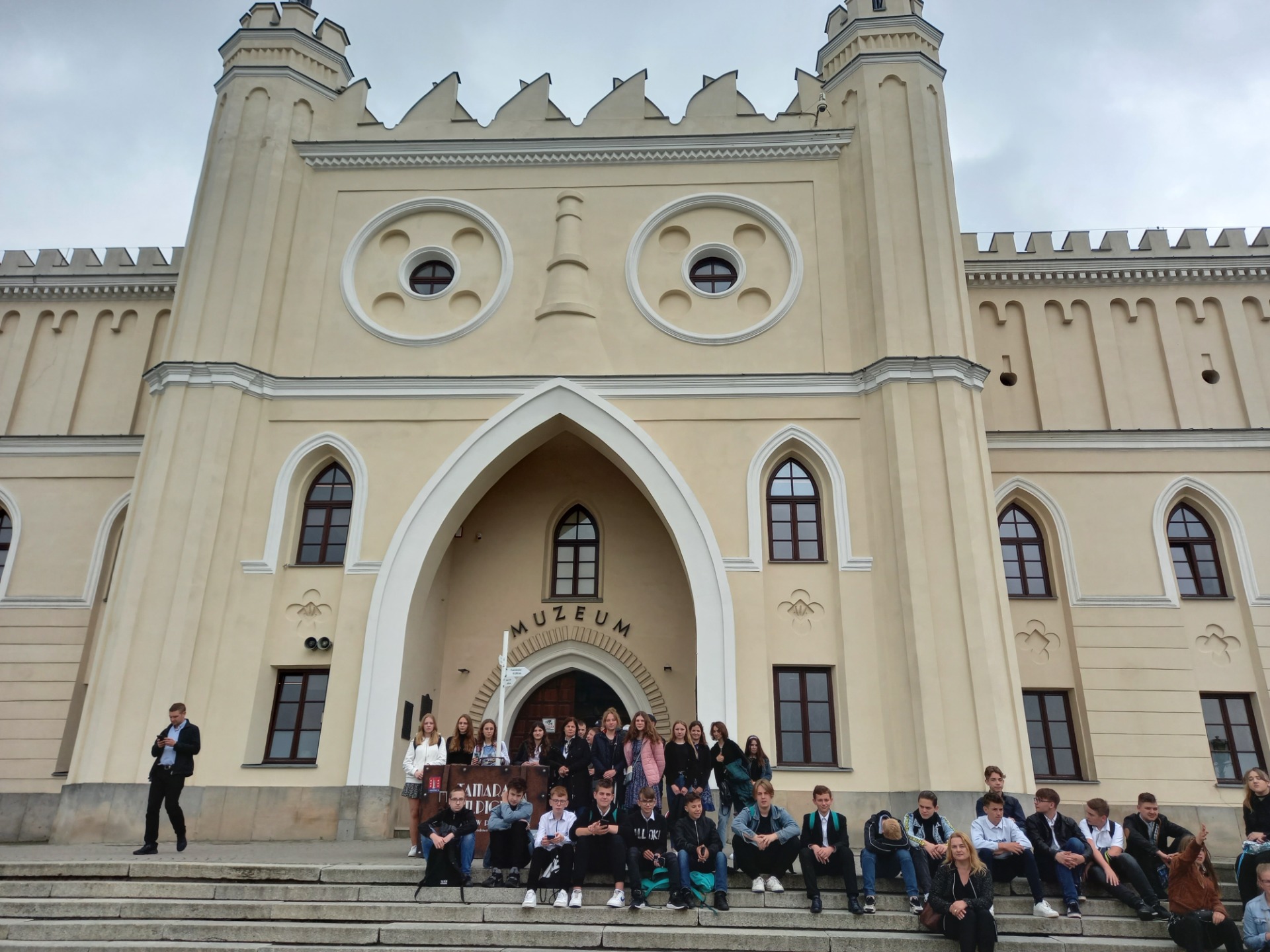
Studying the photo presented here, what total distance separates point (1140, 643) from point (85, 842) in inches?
638

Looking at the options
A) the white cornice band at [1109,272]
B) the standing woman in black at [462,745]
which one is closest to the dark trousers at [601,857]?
the standing woman in black at [462,745]

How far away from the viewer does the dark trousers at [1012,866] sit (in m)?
8.90

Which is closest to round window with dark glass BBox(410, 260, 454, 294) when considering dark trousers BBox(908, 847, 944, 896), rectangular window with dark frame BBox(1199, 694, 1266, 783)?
dark trousers BBox(908, 847, 944, 896)

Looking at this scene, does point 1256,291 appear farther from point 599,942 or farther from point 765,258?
point 599,942

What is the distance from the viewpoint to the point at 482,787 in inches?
420

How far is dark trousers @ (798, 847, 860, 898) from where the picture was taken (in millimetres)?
8797

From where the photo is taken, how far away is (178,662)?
45.7 ft

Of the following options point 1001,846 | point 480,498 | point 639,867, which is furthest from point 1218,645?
point 480,498

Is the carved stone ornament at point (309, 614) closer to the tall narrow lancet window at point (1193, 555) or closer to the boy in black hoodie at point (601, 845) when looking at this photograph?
the boy in black hoodie at point (601, 845)

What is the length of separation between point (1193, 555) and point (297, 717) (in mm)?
15299

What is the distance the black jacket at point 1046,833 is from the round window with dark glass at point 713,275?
10354 millimetres

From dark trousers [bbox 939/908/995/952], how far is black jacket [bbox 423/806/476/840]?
14.6ft

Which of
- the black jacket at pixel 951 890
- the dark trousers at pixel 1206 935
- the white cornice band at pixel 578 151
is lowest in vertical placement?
the dark trousers at pixel 1206 935

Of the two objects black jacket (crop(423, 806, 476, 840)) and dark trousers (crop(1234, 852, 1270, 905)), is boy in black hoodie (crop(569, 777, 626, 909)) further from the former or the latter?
dark trousers (crop(1234, 852, 1270, 905))
